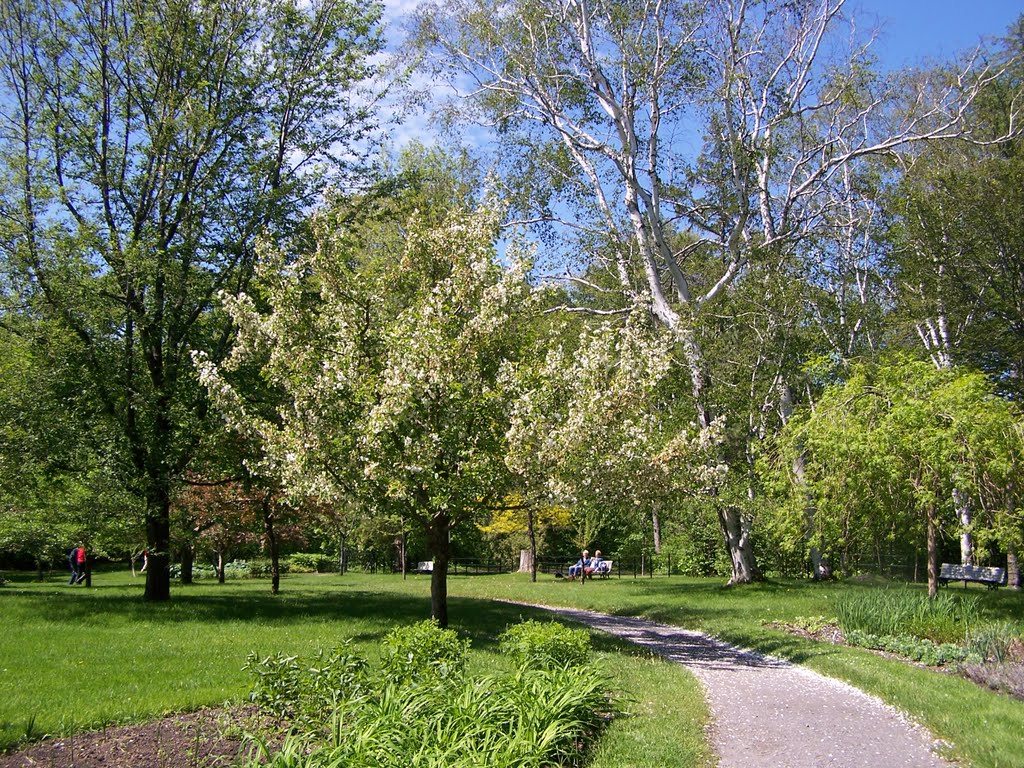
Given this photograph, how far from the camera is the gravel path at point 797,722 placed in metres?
6.00

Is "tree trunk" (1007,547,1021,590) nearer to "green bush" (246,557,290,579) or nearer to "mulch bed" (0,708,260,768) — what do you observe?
"mulch bed" (0,708,260,768)

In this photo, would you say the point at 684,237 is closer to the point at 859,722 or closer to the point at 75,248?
the point at 75,248

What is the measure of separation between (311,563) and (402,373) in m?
33.2

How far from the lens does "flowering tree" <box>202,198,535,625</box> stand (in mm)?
9938

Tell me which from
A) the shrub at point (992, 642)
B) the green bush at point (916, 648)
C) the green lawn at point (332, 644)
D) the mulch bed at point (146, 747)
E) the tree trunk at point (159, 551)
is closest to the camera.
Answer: the mulch bed at point (146, 747)

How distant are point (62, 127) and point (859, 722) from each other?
17.2 m

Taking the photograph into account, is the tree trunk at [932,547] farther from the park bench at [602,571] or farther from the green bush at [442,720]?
the park bench at [602,571]

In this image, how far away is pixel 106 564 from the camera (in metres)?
38.3

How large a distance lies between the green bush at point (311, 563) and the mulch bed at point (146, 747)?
34304 millimetres

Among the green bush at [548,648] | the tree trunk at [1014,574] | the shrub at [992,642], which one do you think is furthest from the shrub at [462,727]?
the tree trunk at [1014,574]

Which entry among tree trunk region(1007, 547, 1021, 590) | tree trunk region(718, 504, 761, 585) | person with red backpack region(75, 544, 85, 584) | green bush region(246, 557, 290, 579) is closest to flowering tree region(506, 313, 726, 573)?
tree trunk region(718, 504, 761, 585)

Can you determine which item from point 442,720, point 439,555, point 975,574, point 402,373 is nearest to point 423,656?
point 442,720

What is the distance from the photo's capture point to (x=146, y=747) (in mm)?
5883

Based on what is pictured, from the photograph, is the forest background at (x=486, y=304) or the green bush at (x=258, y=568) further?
the green bush at (x=258, y=568)
